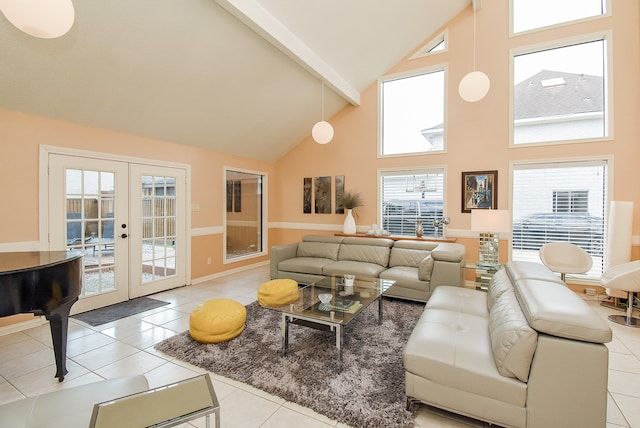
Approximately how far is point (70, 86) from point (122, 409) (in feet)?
11.1

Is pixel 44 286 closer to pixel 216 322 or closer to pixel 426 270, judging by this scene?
pixel 216 322

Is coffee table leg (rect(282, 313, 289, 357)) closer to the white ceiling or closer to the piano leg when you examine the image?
the piano leg

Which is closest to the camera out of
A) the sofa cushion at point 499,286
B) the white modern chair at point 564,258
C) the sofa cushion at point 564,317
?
the sofa cushion at point 564,317

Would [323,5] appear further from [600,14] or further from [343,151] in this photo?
[600,14]

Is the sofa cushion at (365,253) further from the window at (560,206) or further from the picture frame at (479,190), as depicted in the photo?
the window at (560,206)

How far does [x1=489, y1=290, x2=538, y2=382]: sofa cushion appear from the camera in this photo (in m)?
1.51

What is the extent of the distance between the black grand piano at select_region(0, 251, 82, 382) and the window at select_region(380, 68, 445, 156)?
15.6ft

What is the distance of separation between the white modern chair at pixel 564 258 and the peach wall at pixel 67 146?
204 inches

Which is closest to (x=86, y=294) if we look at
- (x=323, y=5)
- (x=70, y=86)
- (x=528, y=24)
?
(x=70, y=86)

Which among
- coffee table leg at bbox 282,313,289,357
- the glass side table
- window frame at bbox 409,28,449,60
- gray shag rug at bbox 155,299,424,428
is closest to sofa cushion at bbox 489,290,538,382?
gray shag rug at bbox 155,299,424,428

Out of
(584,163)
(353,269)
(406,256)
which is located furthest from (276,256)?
(584,163)

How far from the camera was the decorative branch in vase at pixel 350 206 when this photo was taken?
17.8 ft

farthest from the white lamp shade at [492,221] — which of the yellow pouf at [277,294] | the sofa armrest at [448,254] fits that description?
the yellow pouf at [277,294]

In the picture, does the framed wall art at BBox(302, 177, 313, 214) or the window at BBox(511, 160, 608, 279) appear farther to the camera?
the framed wall art at BBox(302, 177, 313, 214)
